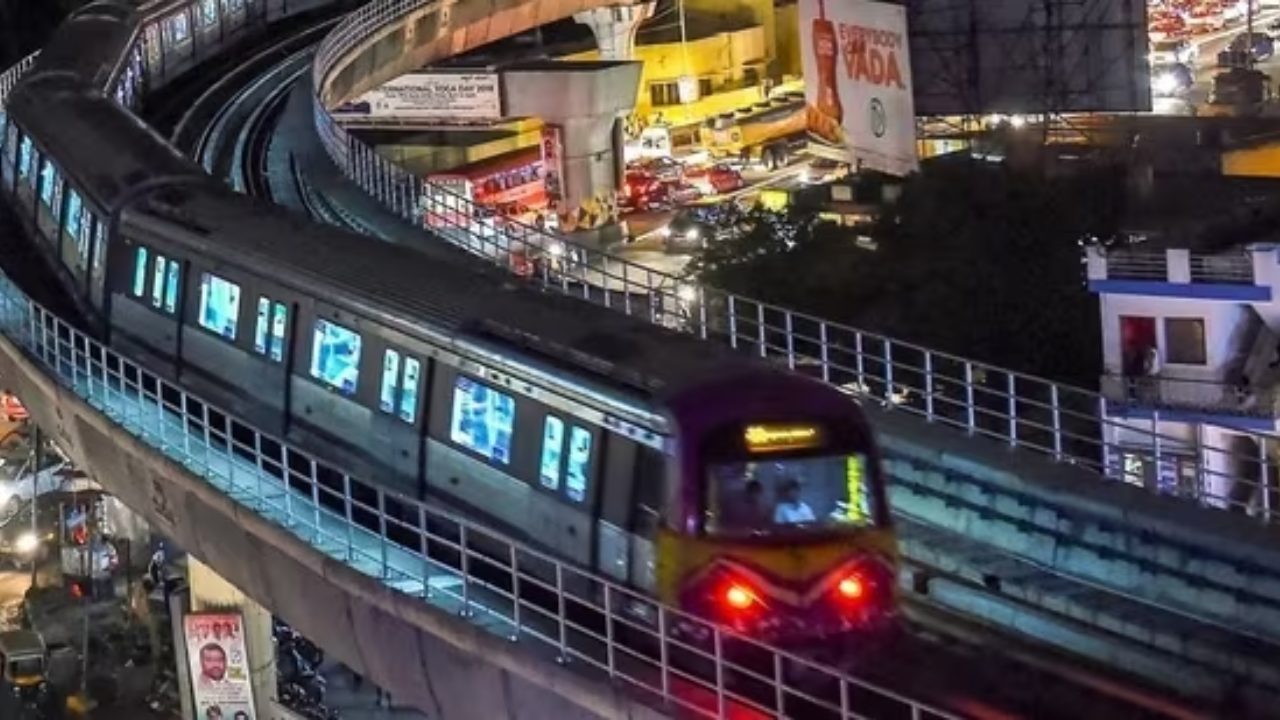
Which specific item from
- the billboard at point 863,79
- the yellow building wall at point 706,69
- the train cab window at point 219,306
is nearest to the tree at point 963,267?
the billboard at point 863,79

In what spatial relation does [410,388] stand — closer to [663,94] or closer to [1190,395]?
[1190,395]

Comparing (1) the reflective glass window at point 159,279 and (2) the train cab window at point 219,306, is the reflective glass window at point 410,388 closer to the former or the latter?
(2) the train cab window at point 219,306

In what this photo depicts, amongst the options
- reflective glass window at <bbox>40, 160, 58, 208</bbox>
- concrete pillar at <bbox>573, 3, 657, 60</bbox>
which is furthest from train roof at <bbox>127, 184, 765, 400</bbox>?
concrete pillar at <bbox>573, 3, 657, 60</bbox>

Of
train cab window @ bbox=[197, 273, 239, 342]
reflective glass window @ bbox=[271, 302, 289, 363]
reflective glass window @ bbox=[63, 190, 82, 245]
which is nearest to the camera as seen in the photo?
reflective glass window @ bbox=[271, 302, 289, 363]

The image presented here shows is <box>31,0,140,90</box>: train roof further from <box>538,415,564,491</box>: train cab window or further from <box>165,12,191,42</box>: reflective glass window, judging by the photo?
<box>538,415,564,491</box>: train cab window

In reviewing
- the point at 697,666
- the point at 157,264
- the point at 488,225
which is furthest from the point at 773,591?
the point at 488,225

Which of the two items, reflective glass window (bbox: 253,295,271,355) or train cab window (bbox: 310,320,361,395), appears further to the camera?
reflective glass window (bbox: 253,295,271,355)

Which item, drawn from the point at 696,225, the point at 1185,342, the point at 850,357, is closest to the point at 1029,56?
the point at 850,357
